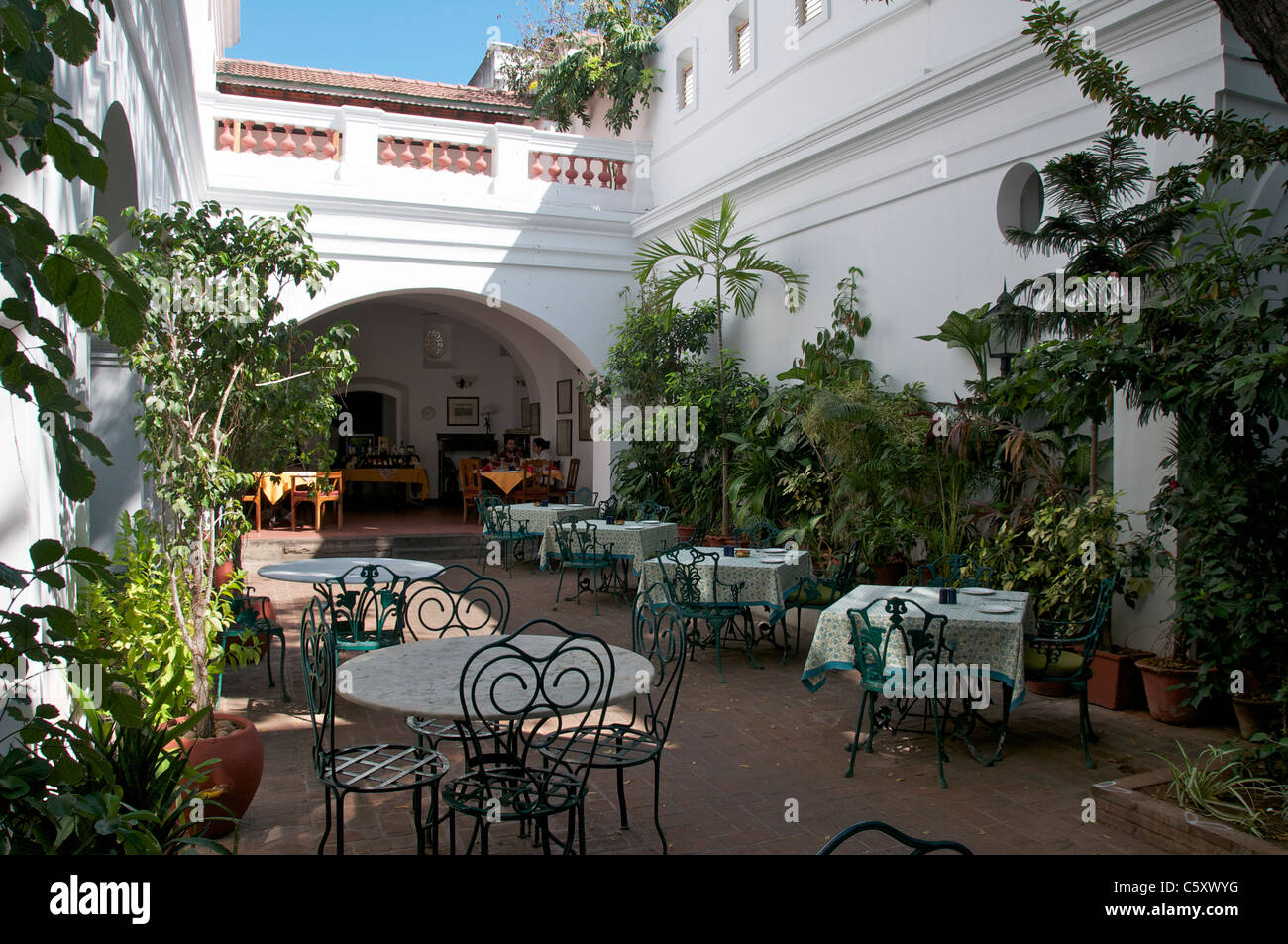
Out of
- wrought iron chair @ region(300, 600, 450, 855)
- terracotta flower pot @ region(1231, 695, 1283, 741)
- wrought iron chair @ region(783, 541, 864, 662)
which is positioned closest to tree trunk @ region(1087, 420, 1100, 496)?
terracotta flower pot @ region(1231, 695, 1283, 741)

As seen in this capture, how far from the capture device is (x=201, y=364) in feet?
14.5

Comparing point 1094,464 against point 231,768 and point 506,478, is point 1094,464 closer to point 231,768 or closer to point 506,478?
point 231,768

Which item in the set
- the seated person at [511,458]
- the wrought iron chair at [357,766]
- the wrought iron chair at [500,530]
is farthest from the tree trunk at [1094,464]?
the seated person at [511,458]

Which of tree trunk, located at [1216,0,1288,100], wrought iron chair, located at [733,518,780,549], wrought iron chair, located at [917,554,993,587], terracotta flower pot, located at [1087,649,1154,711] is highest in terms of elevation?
tree trunk, located at [1216,0,1288,100]

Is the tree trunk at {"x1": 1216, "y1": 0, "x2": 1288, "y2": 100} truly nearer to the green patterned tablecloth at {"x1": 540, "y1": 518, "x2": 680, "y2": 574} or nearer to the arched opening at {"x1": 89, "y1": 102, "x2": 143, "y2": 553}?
the arched opening at {"x1": 89, "y1": 102, "x2": 143, "y2": 553}

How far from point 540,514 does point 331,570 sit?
195 inches

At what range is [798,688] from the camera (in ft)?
21.5

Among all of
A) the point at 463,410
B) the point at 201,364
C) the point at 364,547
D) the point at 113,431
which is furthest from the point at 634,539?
the point at 463,410

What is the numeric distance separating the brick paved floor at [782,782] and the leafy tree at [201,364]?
919 millimetres

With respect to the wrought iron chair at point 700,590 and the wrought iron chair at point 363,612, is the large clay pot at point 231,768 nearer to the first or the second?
the wrought iron chair at point 363,612

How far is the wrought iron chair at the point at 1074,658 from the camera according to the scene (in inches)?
200

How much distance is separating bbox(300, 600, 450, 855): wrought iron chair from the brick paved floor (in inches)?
17.3

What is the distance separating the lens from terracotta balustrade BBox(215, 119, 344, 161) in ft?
37.8
